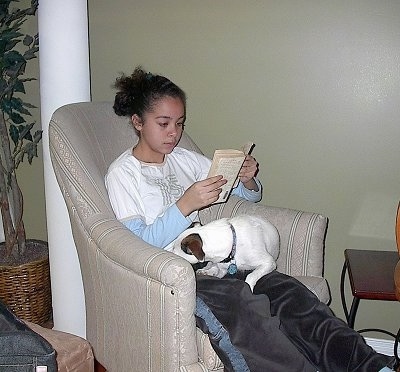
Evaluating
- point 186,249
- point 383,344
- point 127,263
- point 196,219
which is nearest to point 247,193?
point 196,219

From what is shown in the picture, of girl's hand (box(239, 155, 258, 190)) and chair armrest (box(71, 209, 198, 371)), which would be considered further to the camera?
girl's hand (box(239, 155, 258, 190))

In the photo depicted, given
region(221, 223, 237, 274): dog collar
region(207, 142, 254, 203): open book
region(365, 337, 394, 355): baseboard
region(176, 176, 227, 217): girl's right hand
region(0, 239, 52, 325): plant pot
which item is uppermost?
region(207, 142, 254, 203): open book

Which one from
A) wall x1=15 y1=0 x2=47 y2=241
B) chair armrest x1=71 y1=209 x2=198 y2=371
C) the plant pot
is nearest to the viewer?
chair armrest x1=71 y1=209 x2=198 y2=371

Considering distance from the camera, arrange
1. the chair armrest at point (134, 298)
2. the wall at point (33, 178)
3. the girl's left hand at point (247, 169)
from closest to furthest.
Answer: the chair armrest at point (134, 298) < the girl's left hand at point (247, 169) < the wall at point (33, 178)

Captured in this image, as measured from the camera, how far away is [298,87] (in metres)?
2.24

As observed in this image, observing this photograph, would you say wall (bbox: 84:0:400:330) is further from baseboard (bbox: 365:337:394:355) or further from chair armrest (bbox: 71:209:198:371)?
chair armrest (bbox: 71:209:198:371)

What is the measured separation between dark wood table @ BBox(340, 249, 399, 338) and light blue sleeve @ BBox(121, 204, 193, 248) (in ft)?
2.08

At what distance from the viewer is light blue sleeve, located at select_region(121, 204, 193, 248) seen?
165cm

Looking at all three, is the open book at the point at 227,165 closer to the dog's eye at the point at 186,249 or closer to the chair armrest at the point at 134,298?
the dog's eye at the point at 186,249

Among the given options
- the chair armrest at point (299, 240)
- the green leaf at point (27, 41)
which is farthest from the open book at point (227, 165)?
the green leaf at point (27, 41)

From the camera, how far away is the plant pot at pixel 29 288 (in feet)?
7.41

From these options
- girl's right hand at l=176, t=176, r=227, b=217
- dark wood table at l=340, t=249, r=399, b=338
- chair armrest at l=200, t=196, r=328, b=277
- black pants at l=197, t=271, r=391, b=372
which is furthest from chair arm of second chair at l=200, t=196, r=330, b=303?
girl's right hand at l=176, t=176, r=227, b=217

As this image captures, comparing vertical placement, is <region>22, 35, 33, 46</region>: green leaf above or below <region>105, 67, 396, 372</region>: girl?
above

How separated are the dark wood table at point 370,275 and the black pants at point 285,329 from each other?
0.27 meters
